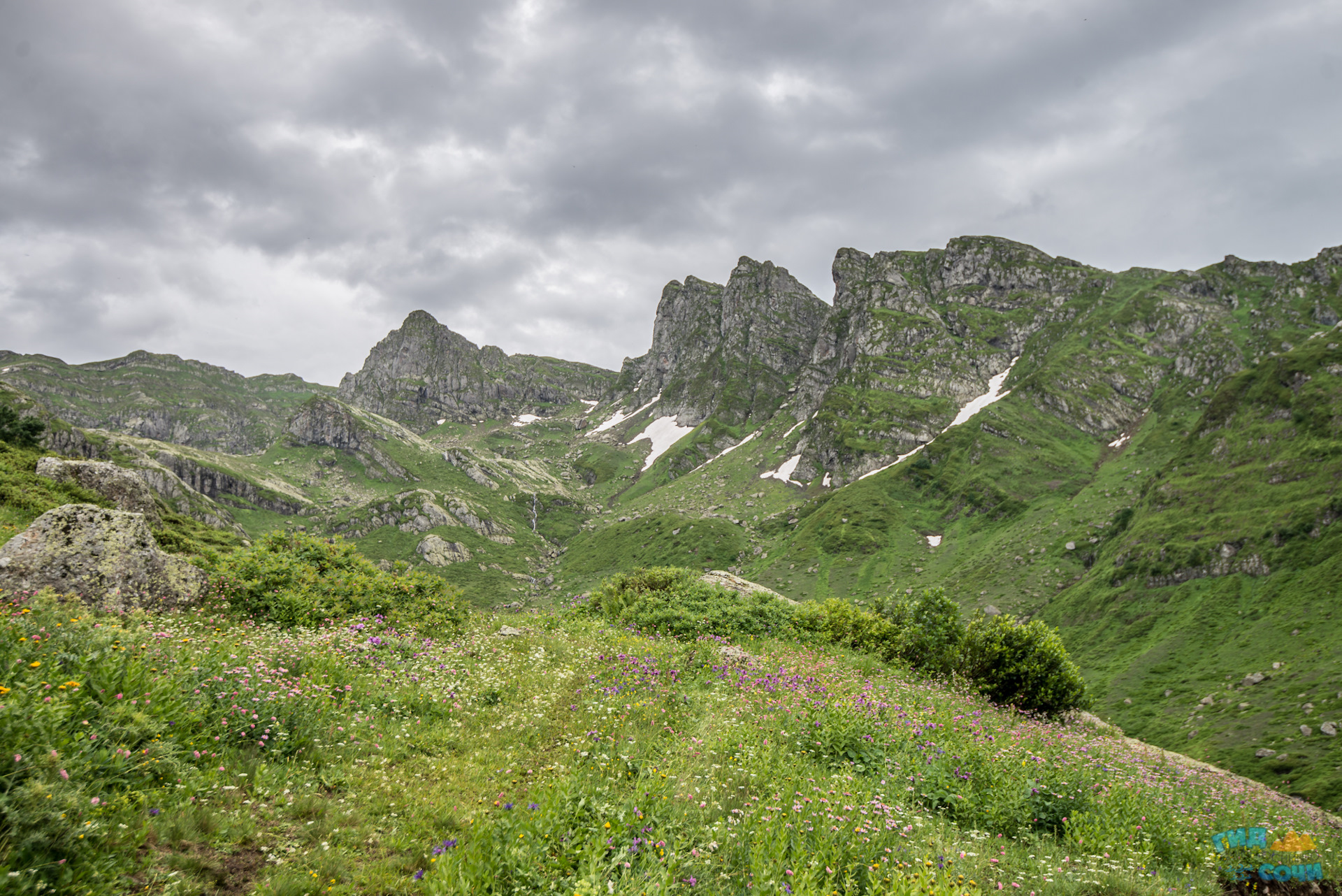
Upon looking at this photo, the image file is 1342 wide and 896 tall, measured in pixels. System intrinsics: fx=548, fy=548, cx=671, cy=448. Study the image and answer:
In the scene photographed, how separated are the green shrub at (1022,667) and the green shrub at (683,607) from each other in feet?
26.2

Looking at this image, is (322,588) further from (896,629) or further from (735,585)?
(896,629)

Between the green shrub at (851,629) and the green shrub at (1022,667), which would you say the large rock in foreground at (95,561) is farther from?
the green shrub at (1022,667)

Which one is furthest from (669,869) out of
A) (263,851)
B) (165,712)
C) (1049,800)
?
Answer: (1049,800)

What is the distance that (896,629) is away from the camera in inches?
1008

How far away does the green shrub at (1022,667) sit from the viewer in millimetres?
21938

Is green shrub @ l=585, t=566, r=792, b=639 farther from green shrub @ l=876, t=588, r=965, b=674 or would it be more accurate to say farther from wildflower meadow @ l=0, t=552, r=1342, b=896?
wildflower meadow @ l=0, t=552, r=1342, b=896

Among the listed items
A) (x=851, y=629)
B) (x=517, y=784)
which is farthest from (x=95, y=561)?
(x=851, y=629)

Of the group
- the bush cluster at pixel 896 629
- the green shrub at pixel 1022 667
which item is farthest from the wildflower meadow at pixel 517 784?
the bush cluster at pixel 896 629

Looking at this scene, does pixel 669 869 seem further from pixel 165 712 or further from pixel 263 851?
pixel 165 712

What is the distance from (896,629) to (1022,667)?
16.7 feet

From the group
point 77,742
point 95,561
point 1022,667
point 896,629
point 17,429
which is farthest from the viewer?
point 17,429

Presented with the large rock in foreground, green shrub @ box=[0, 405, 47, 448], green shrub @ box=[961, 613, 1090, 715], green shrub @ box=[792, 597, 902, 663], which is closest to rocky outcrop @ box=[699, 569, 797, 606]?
green shrub @ box=[792, 597, 902, 663]

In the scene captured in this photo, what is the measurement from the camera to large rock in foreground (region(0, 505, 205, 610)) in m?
13.3

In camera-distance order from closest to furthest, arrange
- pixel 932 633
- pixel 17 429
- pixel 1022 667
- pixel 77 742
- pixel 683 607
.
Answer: pixel 77 742 → pixel 1022 667 → pixel 683 607 → pixel 932 633 → pixel 17 429
